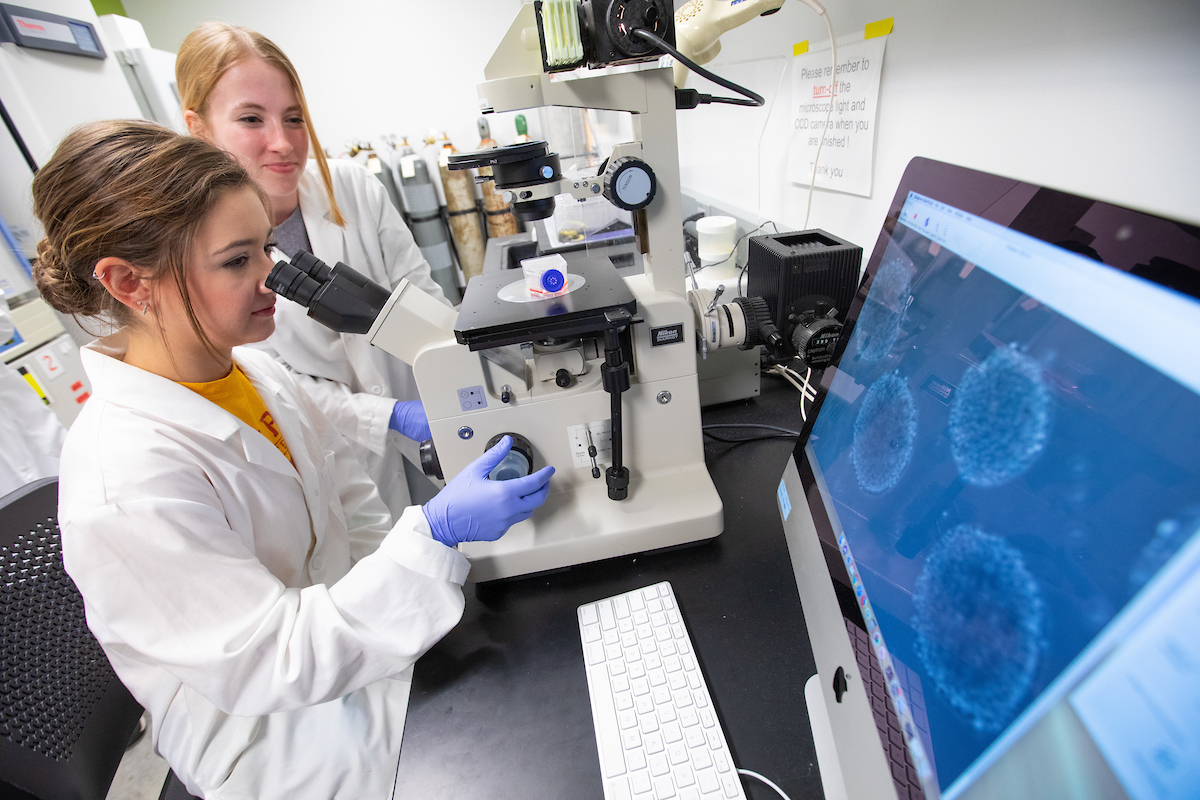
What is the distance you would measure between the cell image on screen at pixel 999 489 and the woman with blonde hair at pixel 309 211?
0.81 m

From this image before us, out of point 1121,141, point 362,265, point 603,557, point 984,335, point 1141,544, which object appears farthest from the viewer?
point 362,265

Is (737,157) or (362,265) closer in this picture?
(362,265)

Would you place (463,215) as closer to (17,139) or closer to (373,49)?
(373,49)

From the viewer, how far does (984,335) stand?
0.32 meters

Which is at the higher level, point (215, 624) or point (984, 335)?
point (984, 335)

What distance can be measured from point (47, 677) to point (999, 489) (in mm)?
998

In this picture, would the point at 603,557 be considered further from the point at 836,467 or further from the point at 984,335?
the point at 984,335

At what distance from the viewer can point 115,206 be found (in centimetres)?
59

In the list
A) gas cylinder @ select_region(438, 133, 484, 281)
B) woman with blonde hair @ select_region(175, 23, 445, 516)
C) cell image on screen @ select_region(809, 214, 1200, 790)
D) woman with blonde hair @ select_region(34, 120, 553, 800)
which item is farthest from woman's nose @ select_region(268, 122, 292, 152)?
gas cylinder @ select_region(438, 133, 484, 281)

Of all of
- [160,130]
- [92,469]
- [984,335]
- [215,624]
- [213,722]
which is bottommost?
[213,722]

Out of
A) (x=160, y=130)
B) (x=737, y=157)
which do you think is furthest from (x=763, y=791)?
(x=737, y=157)

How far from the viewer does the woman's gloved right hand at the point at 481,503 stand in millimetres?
668

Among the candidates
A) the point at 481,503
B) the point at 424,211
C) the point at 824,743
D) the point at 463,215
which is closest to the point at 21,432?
the point at 481,503

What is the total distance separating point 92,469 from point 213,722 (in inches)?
13.2
